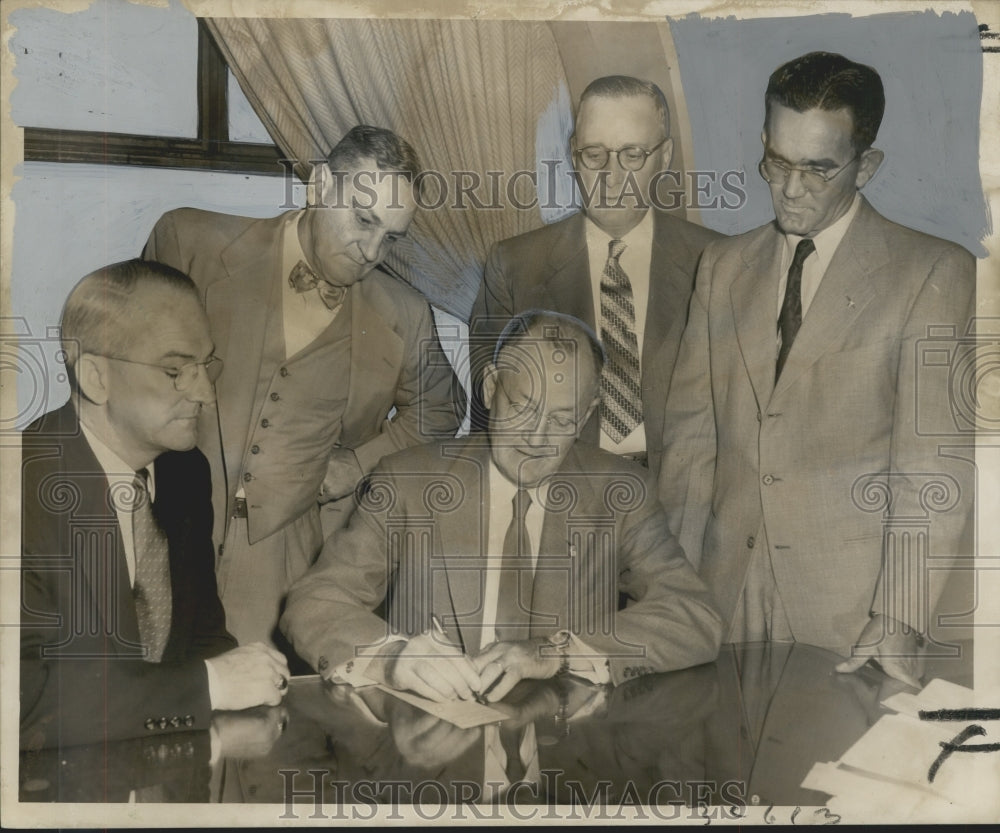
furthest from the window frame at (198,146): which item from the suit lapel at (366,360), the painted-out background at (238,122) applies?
the suit lapel at (366,360)

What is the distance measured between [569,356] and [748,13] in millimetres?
1643

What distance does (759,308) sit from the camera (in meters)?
5.60

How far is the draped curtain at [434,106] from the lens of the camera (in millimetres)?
5652

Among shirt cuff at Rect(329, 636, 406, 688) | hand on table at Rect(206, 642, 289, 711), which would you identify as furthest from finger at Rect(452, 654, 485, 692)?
hand on table at Rect(206, 642, 289, 711)

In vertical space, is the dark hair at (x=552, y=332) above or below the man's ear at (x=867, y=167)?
below

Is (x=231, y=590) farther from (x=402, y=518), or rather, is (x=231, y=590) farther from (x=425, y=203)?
(x=425, y=203)

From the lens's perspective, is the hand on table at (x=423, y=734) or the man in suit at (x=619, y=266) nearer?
the hand on table at (x=423, y=734)

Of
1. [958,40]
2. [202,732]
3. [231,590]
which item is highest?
[958,40]

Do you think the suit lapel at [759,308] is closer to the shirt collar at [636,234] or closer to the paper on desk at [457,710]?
the shirt collar at [636,234]

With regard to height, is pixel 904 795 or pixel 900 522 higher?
pixel 900 522

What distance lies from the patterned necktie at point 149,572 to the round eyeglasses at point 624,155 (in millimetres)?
2229

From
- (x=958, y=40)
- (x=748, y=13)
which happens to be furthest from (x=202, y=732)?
(x=958, y=40)

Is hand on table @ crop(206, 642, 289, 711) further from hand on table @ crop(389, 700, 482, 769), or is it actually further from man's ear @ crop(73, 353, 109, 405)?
man's ear @ crop(73, 353, 109, 405)

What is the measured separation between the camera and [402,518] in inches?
219
